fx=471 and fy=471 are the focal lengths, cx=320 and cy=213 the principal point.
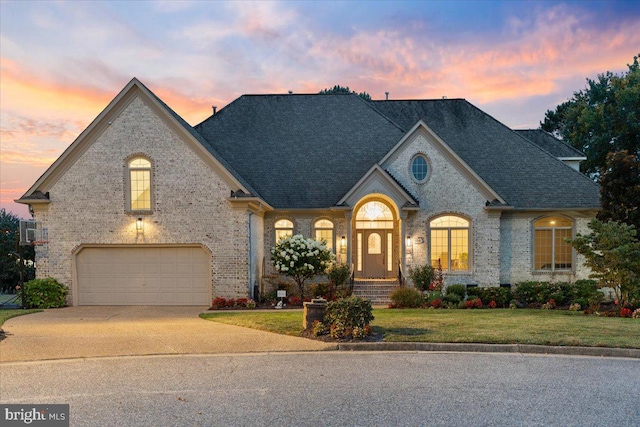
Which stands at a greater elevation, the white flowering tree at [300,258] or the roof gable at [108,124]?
the roof gable at [108,124]

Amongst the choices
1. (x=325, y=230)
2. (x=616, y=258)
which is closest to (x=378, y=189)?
(x=325, y=230)

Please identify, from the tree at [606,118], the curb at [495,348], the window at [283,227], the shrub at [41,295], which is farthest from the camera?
the tree at [606,118]

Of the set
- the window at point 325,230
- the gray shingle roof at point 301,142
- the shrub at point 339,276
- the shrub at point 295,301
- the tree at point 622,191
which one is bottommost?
the shrub at point 295,301

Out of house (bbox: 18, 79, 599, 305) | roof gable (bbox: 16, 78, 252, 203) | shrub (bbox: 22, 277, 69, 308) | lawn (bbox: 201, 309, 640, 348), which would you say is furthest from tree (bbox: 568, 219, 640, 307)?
shrub (bbox: 22, 277, 69, 308)

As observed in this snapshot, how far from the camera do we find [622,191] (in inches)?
868

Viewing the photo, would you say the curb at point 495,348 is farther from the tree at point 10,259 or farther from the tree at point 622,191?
the tree at point 10,259

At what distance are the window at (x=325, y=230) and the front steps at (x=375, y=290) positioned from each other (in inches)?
88.9

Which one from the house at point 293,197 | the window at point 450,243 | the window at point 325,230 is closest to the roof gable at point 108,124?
the house at point 293,197

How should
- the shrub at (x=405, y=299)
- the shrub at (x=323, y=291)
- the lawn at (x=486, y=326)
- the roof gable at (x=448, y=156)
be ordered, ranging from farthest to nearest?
1. the roof gable at (x=448, y=156)
2. the shrub at (x=323, y=291)
3. the shrub at (x=405, y=299)
4. the lawn at (x=486, y=326)

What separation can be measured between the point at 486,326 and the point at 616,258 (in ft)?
20.6

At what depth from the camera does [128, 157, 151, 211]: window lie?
18125 mm

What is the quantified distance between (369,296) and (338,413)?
525 inches

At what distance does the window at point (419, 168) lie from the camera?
20.3 meters

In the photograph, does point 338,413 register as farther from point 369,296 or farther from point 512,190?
point 512,190
